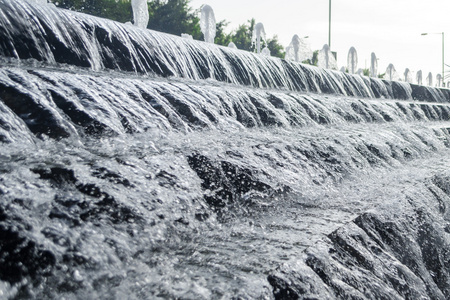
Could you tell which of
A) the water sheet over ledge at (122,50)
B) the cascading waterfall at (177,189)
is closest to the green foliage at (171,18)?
the water sheet over ledge at (122,50)

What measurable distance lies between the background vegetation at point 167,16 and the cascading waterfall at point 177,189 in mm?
23717

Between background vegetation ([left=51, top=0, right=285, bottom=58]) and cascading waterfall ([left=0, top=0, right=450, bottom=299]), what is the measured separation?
77.8 ft

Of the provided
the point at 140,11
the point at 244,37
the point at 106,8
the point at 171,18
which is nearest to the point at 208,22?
the point at 140,11

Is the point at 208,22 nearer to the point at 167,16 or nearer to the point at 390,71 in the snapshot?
the point at 390,71

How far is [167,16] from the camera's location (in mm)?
28922

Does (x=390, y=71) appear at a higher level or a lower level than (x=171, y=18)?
lower

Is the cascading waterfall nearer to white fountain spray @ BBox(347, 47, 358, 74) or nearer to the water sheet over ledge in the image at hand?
the water sheet over ledge

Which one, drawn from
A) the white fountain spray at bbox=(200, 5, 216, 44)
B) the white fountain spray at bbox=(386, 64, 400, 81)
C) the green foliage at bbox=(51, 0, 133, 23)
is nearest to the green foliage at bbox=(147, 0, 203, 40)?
the green foliage at bbox=(51, 0, 133, 23)

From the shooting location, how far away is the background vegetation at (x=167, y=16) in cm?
2606

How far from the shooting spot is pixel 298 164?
2.89 m

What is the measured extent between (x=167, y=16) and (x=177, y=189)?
28558 millimetres

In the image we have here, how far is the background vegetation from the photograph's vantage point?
2606cm

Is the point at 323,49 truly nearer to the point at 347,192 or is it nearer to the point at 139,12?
the point at 139,12

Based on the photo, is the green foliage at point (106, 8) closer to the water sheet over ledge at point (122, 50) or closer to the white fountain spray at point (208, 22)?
the white fountain spray at point (208, 22)
